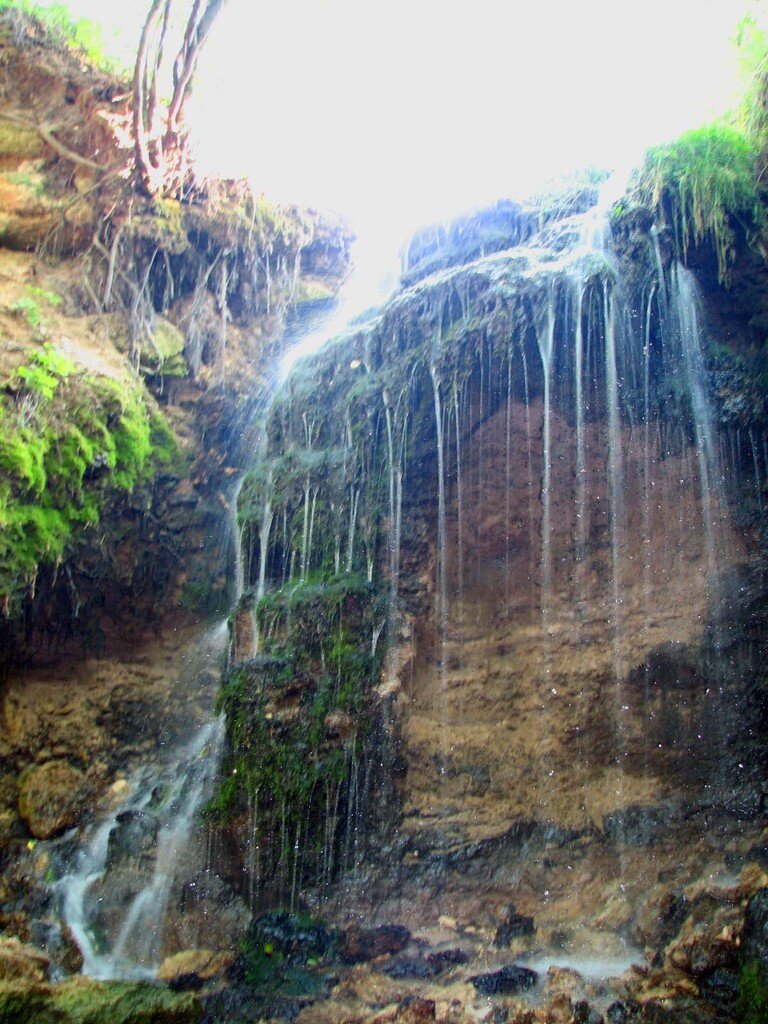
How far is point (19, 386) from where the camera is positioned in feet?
23.7

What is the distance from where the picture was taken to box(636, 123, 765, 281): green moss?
8.39 m

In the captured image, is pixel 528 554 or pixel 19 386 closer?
pixel 19 386

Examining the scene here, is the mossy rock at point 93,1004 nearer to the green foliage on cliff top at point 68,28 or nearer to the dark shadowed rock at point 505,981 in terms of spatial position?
the dark shadowed rock at point 505,981

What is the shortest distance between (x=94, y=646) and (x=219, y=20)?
882cm

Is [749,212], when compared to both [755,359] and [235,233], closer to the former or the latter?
[755,359]

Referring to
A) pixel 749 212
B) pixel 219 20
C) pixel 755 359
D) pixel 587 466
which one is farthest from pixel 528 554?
pixel 219 20

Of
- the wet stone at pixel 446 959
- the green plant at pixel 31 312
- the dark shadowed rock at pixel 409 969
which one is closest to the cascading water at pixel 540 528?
the wet stone at pixel 446 959

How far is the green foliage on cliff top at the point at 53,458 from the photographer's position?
277 inches

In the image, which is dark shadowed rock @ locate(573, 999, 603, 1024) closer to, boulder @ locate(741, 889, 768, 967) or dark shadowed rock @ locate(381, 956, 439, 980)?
boulder @ locate(741, 889, 768, 967)

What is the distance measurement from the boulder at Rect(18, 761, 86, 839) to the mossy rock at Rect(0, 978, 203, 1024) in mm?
3389

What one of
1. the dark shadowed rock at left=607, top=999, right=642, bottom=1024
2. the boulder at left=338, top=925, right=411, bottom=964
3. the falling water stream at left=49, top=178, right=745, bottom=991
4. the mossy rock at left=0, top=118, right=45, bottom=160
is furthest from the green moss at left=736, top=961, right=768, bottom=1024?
the mossy rock at left=0, top=118, right=45, bottom=160

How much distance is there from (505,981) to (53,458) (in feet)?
23.2

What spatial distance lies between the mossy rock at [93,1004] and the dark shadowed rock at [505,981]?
2478 millimetres

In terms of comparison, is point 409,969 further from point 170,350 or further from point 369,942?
point 170,350
